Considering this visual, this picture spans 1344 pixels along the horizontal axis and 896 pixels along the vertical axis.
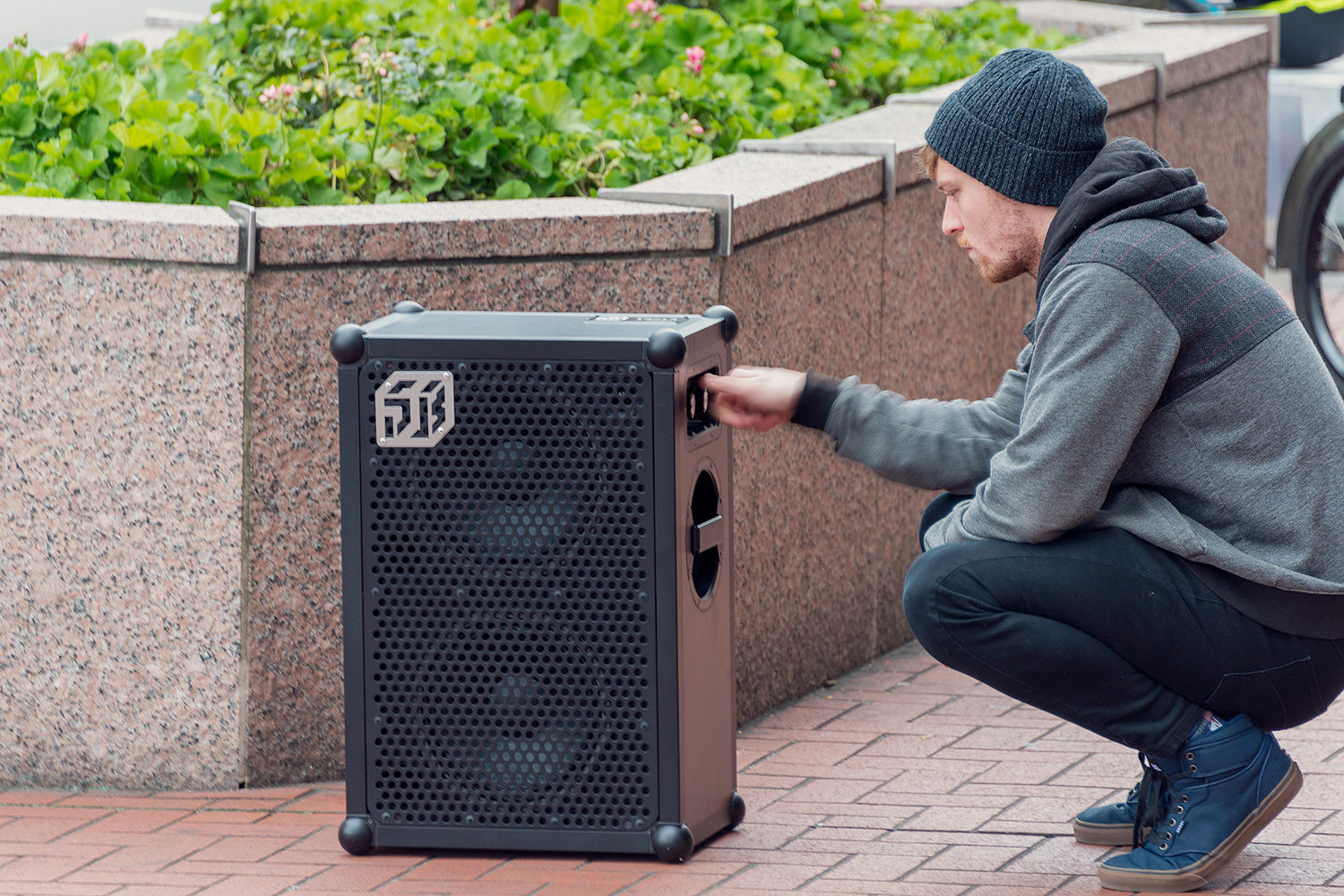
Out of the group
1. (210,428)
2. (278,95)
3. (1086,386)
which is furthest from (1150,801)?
(278,95)

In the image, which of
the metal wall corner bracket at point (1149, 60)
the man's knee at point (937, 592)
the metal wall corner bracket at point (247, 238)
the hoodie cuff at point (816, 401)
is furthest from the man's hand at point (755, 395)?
the metal wall corner bracket at point (1149, 60)

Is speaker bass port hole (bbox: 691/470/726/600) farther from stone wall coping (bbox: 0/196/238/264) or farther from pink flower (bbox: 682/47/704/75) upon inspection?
pink flower (bbox: 682/47/704/75)

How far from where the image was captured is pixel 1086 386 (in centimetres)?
305

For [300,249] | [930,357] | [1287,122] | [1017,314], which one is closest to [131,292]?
[300,249]

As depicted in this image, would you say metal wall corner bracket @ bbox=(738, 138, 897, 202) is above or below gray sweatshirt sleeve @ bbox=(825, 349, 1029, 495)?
above

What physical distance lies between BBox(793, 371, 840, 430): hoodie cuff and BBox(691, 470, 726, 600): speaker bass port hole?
24 cm

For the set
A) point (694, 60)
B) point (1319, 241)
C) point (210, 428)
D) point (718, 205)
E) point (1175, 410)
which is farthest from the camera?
point (1319, 241)

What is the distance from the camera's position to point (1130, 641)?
3260 millimetres

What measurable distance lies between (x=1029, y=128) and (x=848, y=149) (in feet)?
5.20

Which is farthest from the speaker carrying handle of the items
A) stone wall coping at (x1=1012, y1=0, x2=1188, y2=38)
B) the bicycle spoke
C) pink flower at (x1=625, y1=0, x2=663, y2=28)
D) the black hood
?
stone wall coping at (x1=1012, y1=0, x2=1188, y2=38)

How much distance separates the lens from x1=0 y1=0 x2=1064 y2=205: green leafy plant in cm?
449

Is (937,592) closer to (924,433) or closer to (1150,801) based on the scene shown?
(924,433)

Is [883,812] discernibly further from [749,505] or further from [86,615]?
[86,615]

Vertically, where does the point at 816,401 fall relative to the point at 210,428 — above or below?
above
